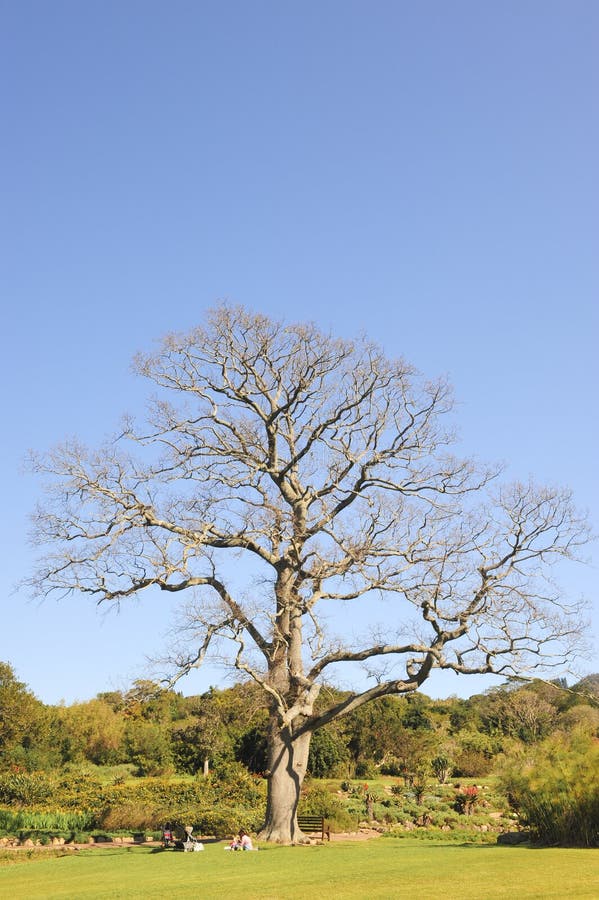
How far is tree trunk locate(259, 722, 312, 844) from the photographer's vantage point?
19922mm

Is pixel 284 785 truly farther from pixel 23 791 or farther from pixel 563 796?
pixel 23 791

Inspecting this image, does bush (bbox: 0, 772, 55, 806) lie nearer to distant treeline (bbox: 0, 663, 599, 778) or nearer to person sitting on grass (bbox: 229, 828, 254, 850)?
distant treeline (bbox: 0, 663, 599, 778)

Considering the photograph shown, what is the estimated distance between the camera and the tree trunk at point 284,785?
1992 centimetres

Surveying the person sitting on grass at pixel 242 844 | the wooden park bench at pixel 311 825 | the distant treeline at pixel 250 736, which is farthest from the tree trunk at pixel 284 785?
the distant treeline at pixel 250 736

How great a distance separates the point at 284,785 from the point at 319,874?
7651 mm

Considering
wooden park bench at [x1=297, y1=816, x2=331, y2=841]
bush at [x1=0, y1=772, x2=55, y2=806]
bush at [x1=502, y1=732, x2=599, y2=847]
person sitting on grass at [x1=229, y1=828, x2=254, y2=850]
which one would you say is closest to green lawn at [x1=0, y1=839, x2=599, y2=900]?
person sitting on grass at [x1=229, y1=828, x2=254, y2=850]

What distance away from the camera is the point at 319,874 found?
12.9m

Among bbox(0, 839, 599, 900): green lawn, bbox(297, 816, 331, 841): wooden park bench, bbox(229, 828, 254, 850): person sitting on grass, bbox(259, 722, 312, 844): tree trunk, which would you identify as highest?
bbox(259, 722, 312, 844): tree trunk

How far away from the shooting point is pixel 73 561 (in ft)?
69.9

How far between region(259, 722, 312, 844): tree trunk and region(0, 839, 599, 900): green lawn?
220 centimetres

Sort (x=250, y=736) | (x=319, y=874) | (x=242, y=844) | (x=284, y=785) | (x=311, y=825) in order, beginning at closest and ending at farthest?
(x=319, y=874) → (x=242, y=844) → (x=284, y=785) → (x=311, y=825) → (x=250, y=736)

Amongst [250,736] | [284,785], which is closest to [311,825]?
[284,785]

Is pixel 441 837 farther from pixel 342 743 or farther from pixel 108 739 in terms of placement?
pixel 108 739

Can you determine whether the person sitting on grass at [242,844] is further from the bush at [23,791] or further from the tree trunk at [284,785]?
the bush at [23,791]
